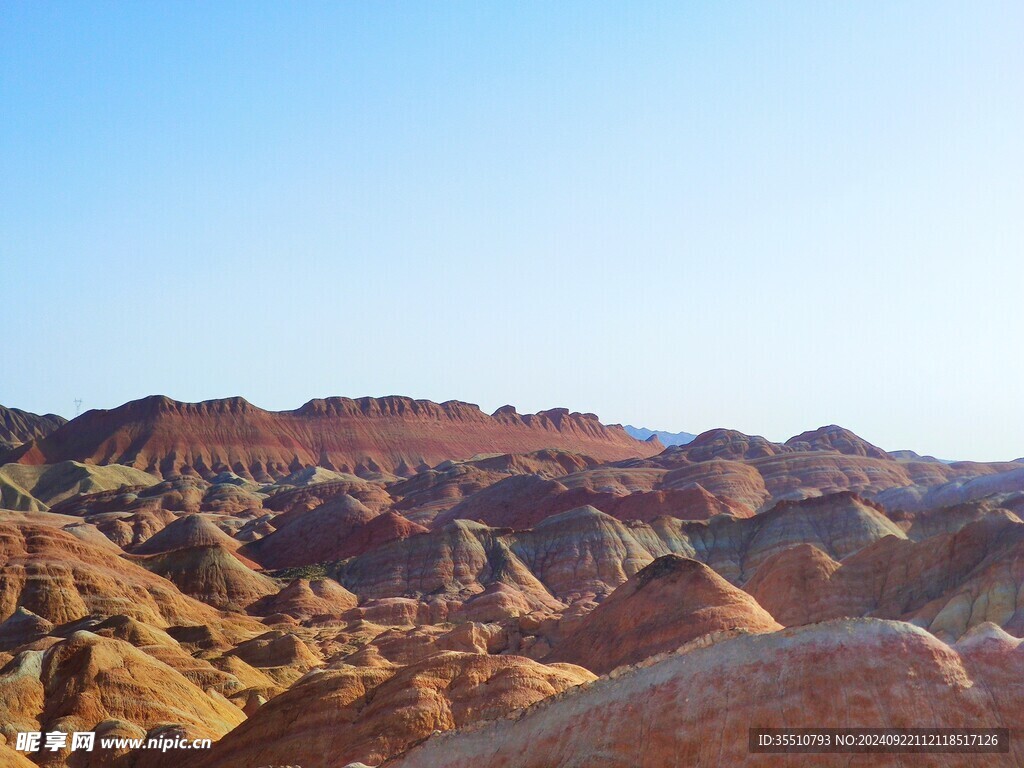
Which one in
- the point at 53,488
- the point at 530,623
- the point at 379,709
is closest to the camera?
the point at 379,709

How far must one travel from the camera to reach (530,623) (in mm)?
69438

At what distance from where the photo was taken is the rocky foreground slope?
86.2 feet

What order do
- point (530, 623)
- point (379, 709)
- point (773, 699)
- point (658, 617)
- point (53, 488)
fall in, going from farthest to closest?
point (53, 488), point (530, 623), point (658, 617), point (379, 709), point (773, 699)

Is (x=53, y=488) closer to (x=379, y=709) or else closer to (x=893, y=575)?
(x=893, y=575)

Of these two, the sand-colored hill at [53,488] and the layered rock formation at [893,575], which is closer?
the layered rock formation at [893,575]

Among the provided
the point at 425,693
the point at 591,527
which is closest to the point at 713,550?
the point at 591,527

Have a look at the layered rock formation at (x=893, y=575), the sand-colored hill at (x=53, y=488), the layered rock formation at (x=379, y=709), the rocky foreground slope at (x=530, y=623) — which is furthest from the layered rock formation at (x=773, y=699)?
the sand-colored hill at (x=53, y=488)

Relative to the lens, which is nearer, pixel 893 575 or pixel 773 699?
pixel 773 699

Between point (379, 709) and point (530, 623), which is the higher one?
point (530, 623)

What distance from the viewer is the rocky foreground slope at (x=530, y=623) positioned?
26.3m

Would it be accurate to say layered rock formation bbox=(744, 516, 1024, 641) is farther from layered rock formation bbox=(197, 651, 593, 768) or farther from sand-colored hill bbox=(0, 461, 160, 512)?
sand-colored hill bbox=(0, 461, 160, 512)

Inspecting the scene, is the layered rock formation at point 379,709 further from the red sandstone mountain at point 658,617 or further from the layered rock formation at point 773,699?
the red sandstone mountain at point 658,617

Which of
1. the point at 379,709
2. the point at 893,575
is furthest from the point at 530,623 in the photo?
the point at 379,709

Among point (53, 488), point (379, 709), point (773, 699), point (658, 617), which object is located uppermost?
point (53, 488)
